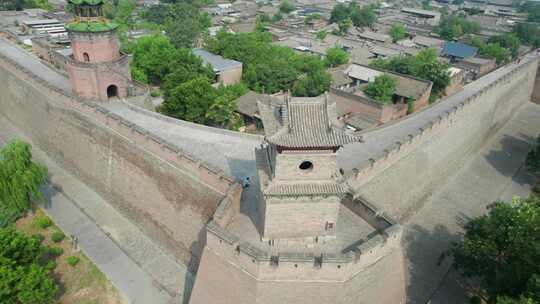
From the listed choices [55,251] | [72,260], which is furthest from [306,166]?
[55,251]

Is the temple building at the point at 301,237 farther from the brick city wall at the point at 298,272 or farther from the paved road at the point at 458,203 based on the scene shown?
the paved road at the point at 458,203

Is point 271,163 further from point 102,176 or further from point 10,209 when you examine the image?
point 10,209

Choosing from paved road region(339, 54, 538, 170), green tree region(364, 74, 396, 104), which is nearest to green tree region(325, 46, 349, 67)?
green tree region(364, 74, 396, 104)

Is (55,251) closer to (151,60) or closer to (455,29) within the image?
(151,60)

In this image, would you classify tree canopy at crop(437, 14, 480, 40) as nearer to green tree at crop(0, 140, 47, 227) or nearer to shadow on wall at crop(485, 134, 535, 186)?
shadow on wall at crop(485, 134, 535, 186)

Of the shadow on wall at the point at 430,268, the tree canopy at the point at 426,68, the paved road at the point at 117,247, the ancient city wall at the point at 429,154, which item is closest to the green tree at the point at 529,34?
the tree canopy at the point at 426,68

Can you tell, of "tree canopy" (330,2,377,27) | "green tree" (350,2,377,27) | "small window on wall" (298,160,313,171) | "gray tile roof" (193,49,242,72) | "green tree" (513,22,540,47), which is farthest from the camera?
"tree canopy" (330,2,377,27)
